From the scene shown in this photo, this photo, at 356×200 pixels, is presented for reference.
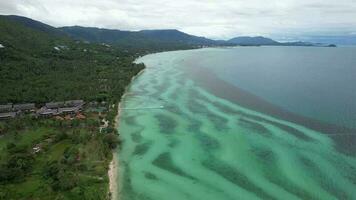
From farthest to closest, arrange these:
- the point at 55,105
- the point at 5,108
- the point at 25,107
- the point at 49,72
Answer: the point at 49,72 < the point at 55,105 < the point at 25,107 < the point at 5,108

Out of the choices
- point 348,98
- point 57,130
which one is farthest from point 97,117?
point 348,98

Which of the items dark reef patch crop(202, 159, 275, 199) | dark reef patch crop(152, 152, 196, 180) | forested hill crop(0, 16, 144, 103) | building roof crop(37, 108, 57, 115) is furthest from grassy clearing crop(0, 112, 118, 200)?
forested hill crop(0, 16, 144, 103)

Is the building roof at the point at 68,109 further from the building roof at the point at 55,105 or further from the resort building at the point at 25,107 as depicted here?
the resort building at the point at 25,107

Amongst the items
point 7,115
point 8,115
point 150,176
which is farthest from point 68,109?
point 150,176

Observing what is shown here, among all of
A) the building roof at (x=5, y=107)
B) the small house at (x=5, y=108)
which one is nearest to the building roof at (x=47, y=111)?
the small house at (x=5, y=108)

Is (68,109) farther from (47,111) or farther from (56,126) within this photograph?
(56,126)

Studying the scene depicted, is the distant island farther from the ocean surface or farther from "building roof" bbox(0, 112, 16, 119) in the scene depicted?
the ocean surface
